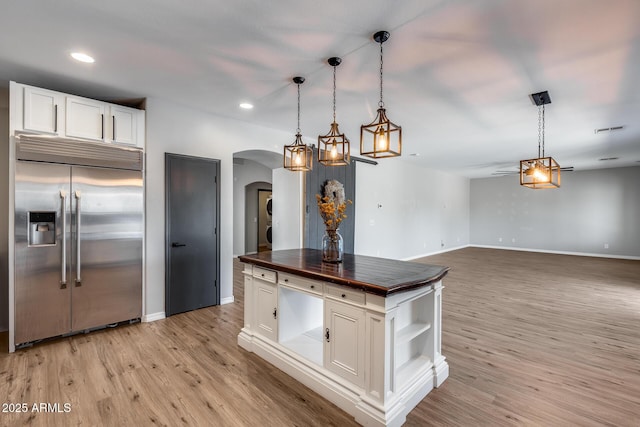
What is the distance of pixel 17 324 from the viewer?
2912 mm

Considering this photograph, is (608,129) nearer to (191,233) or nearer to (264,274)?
(264,274)

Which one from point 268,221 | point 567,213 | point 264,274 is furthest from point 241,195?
point 567,213

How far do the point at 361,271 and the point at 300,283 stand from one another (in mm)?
516

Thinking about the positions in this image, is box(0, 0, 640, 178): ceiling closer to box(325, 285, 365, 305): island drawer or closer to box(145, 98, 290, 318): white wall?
box(145, 98, 290, 318): white wall

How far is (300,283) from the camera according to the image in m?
2.46

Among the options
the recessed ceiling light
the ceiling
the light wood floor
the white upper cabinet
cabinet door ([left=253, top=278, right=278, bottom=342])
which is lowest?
the light wood floor

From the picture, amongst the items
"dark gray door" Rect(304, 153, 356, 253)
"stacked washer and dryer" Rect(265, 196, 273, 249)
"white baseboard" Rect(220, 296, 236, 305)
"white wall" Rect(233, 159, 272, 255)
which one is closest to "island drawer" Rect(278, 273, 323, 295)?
"white baseboard" Rect(220, 296, 236, 305)

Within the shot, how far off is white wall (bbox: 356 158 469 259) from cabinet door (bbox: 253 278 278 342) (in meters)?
4.10

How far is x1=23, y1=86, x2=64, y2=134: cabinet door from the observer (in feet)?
9.75

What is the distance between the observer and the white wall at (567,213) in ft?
29.2

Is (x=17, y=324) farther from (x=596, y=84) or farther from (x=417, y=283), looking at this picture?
(x=596, y=84)

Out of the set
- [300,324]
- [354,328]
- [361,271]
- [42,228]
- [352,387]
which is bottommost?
[352,387]

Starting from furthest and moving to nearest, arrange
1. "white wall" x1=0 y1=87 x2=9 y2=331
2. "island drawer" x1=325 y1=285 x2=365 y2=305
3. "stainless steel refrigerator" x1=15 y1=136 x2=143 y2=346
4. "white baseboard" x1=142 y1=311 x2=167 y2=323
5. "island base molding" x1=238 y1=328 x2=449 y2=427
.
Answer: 1. "white baseboard" x1=142 y1=311 x2=167 y2=323
2. "white wall" x1=0 y1=87 x2=9 y2=331
3. "stainless steel refrigerator" x1=15 y1=136 x2=143 y2=346
4. "island drawer" x1=325 y1=285 x2=365 y2=305
5. "island base molding" x1=238 y1=328 x2=449 y2=427

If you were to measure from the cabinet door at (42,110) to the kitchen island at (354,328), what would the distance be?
2466 mm
